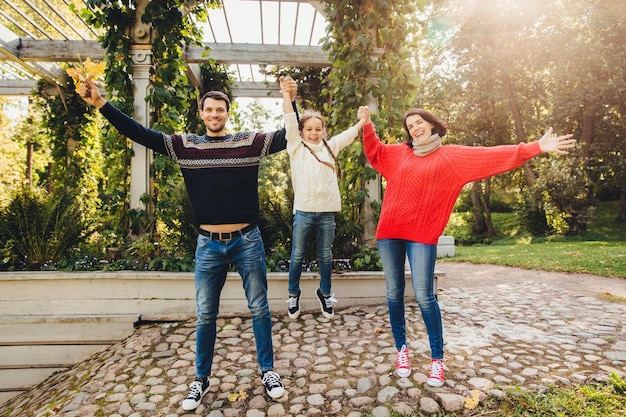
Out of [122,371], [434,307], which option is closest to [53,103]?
[122,371]

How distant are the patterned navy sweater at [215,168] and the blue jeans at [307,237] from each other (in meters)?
0.94

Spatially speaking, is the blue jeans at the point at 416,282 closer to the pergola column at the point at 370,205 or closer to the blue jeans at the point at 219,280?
the blue jeans at the point at 219,280

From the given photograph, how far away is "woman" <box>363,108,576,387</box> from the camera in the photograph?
2309mm

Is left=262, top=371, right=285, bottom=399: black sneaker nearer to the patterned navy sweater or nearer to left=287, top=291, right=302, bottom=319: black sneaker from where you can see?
the patterned navy sweater

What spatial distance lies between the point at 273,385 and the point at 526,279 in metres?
4.93

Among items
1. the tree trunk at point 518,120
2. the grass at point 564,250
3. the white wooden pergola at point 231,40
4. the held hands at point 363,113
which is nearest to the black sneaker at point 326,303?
the held hands at point 363,113

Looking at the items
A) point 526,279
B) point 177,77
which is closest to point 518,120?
point 526,279

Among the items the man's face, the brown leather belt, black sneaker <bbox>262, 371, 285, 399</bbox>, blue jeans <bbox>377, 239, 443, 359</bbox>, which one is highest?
the man's face

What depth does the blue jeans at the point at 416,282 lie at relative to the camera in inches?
91.3

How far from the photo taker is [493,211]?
17.4 m

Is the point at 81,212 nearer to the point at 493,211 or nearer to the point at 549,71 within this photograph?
the point at 549,71

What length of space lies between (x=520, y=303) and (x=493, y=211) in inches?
567

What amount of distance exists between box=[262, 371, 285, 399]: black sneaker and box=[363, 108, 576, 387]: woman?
0.80 meters

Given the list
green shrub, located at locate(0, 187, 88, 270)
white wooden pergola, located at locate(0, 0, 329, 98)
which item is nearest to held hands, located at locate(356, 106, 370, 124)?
white wooden pergola, located at locate(0, 0, 329, 98)
